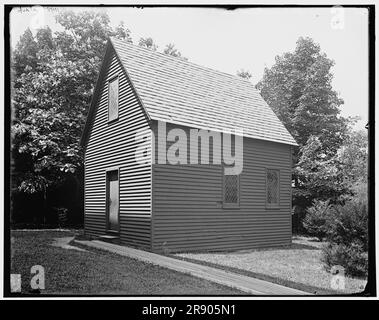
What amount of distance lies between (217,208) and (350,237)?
16.9ft

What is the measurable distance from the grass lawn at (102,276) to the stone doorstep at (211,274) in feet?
0.93

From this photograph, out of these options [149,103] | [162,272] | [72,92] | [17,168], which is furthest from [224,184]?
[17,168]

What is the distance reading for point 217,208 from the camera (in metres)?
13.6

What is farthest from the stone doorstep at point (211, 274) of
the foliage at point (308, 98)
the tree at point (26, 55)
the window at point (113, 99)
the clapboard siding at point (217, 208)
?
the foliage at point (308, 98)

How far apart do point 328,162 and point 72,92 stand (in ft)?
46.4

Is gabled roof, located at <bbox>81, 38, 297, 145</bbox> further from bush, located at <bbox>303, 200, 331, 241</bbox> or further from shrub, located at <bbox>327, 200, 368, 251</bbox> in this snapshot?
shrub, located at <bbox>327, 200, 368, 251</bbox>

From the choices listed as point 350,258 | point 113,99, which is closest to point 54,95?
point 113,99

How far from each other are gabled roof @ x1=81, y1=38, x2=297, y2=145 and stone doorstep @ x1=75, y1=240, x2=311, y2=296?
4.01 metres

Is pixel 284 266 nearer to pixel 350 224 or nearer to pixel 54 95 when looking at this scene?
pixel 350 224

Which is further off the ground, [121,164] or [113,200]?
[121,164]

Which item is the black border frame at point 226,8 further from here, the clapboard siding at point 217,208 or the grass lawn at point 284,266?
the clapboard siding at point 217,208

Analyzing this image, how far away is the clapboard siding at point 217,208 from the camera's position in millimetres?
12242

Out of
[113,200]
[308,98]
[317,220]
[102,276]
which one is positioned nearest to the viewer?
[102,276]
